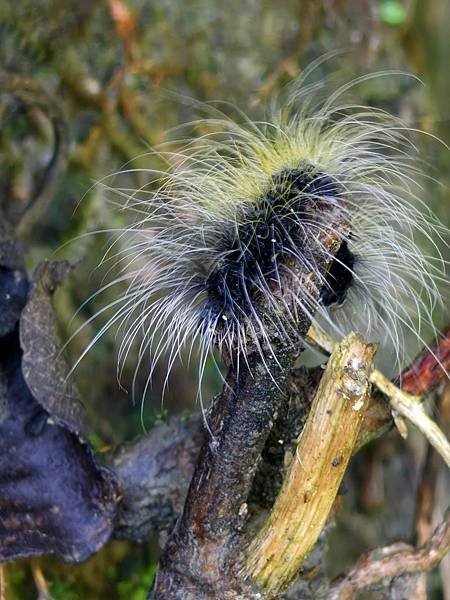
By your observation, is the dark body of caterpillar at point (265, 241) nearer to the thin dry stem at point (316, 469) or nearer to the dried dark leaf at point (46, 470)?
the thin dry stem at point (316, 469)

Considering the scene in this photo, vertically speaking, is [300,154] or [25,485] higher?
[300,154]

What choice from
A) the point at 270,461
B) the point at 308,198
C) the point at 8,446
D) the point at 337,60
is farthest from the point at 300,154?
the point at 337,60

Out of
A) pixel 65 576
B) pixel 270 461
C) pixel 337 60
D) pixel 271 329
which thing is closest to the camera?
pixel 271 329

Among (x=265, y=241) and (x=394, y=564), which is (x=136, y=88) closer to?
(x=265, y=241)

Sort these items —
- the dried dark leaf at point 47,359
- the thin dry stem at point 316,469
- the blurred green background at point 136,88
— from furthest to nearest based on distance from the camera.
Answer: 1. the blurred green background at point 136,88
2. the dried dark leaf at point 47,359
3. the thin dry stem at point 316,469

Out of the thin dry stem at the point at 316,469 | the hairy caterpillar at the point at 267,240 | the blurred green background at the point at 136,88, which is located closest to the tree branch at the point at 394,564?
the thin dry stem at the point at 316,469

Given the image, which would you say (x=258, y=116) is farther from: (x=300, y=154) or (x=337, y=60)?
(x=300, y=154)

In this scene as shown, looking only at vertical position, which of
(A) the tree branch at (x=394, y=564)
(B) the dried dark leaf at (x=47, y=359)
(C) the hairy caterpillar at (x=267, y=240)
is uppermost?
(C) the hairy caterpillar at (x=267, y=240)
